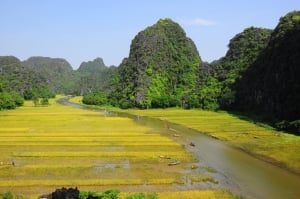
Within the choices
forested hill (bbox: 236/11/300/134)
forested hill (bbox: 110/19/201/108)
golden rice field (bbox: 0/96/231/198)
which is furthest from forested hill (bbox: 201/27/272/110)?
golden rice field (bbox: 0/96/231/198)

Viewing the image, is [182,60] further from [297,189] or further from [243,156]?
[297,189]

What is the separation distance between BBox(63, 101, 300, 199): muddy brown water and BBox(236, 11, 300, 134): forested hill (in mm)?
16507

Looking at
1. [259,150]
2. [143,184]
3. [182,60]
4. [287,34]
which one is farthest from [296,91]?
[182,60]

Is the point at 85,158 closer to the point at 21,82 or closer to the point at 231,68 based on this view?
the point at 231,68

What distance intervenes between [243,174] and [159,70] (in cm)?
9537

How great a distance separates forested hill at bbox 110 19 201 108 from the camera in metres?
117

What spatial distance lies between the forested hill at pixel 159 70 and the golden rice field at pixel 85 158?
53.5 meters

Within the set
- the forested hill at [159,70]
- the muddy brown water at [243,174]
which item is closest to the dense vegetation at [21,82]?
the forested hill at [159,70]

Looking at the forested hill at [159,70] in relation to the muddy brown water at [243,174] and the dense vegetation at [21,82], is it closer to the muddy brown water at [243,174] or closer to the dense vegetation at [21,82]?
the dense vegetation at [21,82]

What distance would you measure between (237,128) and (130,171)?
1320 inches

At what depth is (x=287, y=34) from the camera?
77.4 m

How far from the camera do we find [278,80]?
74.9m

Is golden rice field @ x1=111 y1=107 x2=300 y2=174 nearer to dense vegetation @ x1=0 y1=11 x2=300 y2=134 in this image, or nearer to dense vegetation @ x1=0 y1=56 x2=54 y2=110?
dense vegetation @ x1=0 y1=11 x2=300 y2=134

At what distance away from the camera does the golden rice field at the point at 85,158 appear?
3069cm
